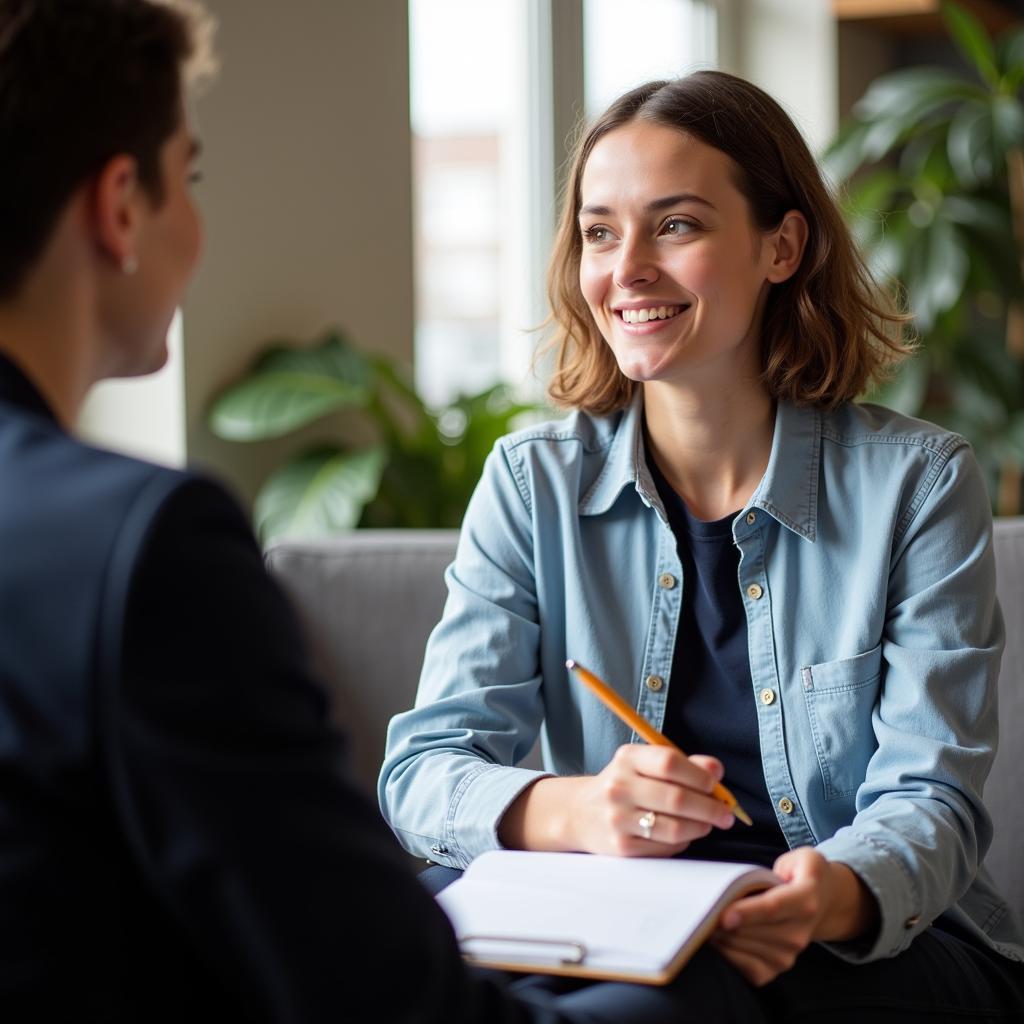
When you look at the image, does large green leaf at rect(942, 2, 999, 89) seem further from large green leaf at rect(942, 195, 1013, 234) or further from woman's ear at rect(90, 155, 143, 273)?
woman's ear at rect(90, 155, 143, 273)

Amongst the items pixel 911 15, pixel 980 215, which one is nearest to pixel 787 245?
pixel 980 215

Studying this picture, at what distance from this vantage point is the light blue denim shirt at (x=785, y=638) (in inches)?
55.1

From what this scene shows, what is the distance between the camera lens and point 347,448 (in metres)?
2.82

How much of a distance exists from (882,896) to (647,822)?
22 cm

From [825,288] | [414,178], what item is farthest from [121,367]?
[414,178]

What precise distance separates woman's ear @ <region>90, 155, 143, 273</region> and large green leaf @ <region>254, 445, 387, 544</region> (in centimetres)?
156

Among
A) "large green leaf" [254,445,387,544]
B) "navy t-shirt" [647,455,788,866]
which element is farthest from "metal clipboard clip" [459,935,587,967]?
"large green leaf" [254,445,387,544]

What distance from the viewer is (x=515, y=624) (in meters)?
1.55

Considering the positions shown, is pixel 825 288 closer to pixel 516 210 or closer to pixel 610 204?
pixel 610 204

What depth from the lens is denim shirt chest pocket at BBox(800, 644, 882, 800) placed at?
1.47 metres

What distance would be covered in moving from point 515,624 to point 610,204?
0.48m

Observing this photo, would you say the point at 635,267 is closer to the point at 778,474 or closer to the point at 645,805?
the point at 778,474

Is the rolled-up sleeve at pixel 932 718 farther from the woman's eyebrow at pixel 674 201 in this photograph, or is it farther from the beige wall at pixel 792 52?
the beige wall at pixel 792 52

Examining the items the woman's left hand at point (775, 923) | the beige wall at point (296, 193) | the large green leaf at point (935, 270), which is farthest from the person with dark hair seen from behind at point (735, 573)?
the large green leaf at point (935, 270)
